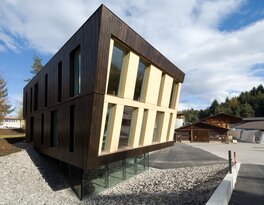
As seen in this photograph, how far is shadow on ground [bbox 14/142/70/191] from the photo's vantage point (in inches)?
671

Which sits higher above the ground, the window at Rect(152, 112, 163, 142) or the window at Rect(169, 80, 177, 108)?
the window at Rect(169, 80, 177, 108)

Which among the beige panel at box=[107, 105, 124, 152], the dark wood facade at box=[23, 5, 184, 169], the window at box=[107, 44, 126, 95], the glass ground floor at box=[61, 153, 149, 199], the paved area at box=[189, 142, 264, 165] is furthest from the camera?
the paved area at box=[189, 142, 264, 165]

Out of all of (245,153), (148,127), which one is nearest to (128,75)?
(148,127)

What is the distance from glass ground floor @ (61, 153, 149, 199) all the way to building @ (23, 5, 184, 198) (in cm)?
6

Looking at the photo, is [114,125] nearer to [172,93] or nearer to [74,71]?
[74,71]

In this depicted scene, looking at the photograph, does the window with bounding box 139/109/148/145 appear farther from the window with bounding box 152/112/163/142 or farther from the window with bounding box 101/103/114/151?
the window with bounding box 101/103/114/151

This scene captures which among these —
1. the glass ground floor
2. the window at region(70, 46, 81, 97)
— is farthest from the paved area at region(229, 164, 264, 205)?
the window at region(70, 46, 81, 97)

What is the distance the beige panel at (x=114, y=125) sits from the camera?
1290 centimetres

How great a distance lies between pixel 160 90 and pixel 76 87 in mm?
6746

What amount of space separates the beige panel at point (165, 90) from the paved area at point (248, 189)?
6.84 metres

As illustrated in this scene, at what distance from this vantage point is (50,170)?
767 inches

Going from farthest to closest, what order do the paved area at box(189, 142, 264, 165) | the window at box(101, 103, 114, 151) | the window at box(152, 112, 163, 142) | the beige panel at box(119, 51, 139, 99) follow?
the paved area at box(189, 142, 264, 165), the window at box(152, 112, 163, 142), the beige panel at box(119, 51, 139, 99), the window at box(101, 103, 114, 151)

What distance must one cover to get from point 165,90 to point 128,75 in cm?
582

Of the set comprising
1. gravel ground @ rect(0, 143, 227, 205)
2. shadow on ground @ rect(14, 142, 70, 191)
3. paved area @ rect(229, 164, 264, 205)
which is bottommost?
shadow on ground @ rect(14, 142, 70, 191)
